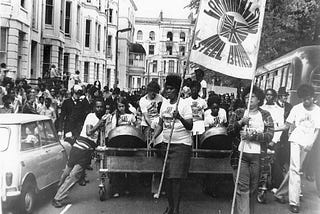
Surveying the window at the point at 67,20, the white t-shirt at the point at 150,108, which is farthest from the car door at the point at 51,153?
the window at the point at 67,20

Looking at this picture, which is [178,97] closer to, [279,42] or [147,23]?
[279,42]

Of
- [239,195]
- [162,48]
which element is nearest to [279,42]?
[239,195]

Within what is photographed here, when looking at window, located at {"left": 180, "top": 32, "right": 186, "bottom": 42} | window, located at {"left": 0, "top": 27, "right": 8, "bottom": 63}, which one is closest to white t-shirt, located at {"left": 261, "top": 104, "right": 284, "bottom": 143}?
window, located at {"left": 0, "top": 27, "right": 8, "bottom": 63}

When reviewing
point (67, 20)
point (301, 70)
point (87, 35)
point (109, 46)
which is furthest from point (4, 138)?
point (109, 46)

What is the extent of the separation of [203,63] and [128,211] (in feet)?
8.25

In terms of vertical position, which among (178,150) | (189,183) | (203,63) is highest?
(203,63)

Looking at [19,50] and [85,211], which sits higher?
[19,50]

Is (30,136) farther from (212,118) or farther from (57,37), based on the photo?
(57,37)

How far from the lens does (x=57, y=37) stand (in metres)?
30.6

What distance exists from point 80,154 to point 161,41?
282 ft

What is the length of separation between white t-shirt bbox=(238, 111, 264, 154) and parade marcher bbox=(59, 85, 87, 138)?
186 inches

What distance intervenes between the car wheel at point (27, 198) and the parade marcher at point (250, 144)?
2.87 m

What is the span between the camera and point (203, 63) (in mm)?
7035

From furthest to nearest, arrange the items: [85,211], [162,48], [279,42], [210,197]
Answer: [162,48]
[279,42]
[210,197]
[85,211]
